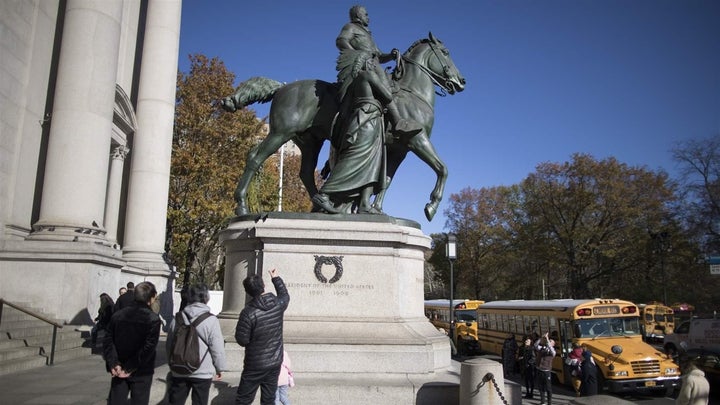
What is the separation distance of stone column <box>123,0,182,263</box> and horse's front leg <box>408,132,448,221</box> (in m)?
14.5

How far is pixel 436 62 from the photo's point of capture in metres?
9.92

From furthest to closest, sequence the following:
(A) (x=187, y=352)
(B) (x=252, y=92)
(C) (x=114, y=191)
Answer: (C) (x=114, y=191) → (B) (x=252, y=92) → (A) (x=187, y=352)

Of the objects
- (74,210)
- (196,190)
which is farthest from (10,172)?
(196,190)

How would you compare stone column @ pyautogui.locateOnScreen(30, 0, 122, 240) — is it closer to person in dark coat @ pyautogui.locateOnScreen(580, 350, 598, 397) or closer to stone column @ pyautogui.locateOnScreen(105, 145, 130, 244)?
stone column @ pyautogui.locateOnScreen(105, 145, 130, 244)

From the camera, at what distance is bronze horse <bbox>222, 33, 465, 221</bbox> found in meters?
8.94

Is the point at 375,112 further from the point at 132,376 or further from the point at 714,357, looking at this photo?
the point at 714,357

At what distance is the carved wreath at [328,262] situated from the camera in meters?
7.55

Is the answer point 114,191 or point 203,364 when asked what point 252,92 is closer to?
point 203,364

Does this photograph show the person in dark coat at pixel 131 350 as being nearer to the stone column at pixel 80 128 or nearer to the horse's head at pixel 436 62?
the horse's head at pixel 436 62

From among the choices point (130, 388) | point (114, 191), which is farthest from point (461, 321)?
point (130, 388)

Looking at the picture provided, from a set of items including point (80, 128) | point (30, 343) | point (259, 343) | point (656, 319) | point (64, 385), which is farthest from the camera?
point (656, 319)

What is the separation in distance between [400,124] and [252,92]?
2.63m

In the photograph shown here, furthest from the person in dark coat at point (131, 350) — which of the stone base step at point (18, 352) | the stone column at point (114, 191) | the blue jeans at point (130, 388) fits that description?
the stone column at point (114, 191)

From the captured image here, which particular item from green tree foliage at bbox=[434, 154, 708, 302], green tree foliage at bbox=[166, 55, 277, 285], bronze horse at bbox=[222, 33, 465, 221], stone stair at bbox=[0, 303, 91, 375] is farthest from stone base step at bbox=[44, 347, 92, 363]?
green tree foliage at bbox=[434, 154, 708, 302]
